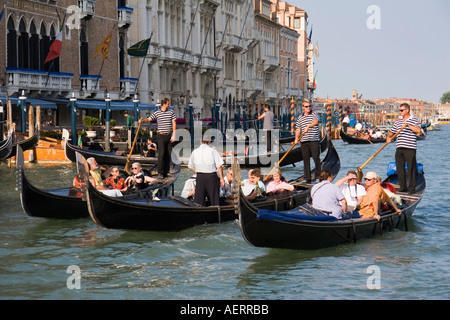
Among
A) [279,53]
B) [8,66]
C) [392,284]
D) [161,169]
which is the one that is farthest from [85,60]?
[279,53]

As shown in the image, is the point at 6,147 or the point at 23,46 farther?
the point at 23,46

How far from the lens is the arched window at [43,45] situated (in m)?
19.7

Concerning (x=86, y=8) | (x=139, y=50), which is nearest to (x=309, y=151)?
(x=139, y=50)

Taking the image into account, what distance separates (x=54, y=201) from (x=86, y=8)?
44.3ft

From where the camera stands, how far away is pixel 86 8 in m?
21.7

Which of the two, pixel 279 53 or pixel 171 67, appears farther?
pixel 279 53

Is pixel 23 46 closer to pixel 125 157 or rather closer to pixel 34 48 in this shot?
pixel 34 48

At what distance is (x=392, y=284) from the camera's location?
652 centimetres

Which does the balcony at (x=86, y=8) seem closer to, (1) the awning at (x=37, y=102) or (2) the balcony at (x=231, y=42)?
(1) the awning at (x=37, y=102)

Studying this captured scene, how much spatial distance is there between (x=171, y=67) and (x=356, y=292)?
21.6 metres

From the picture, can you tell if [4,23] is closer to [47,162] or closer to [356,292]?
[47,162]

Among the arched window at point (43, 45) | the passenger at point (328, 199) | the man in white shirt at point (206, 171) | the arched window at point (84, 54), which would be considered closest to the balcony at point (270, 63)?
the arched window at point (84, 54)

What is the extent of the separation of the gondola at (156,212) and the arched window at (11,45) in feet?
35.2

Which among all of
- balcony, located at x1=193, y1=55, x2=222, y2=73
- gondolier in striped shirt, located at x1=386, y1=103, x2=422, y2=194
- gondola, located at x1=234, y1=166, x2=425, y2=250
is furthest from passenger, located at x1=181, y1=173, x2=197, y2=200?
balcony, located at x1=193, y1=55, x2=222, y2=73
